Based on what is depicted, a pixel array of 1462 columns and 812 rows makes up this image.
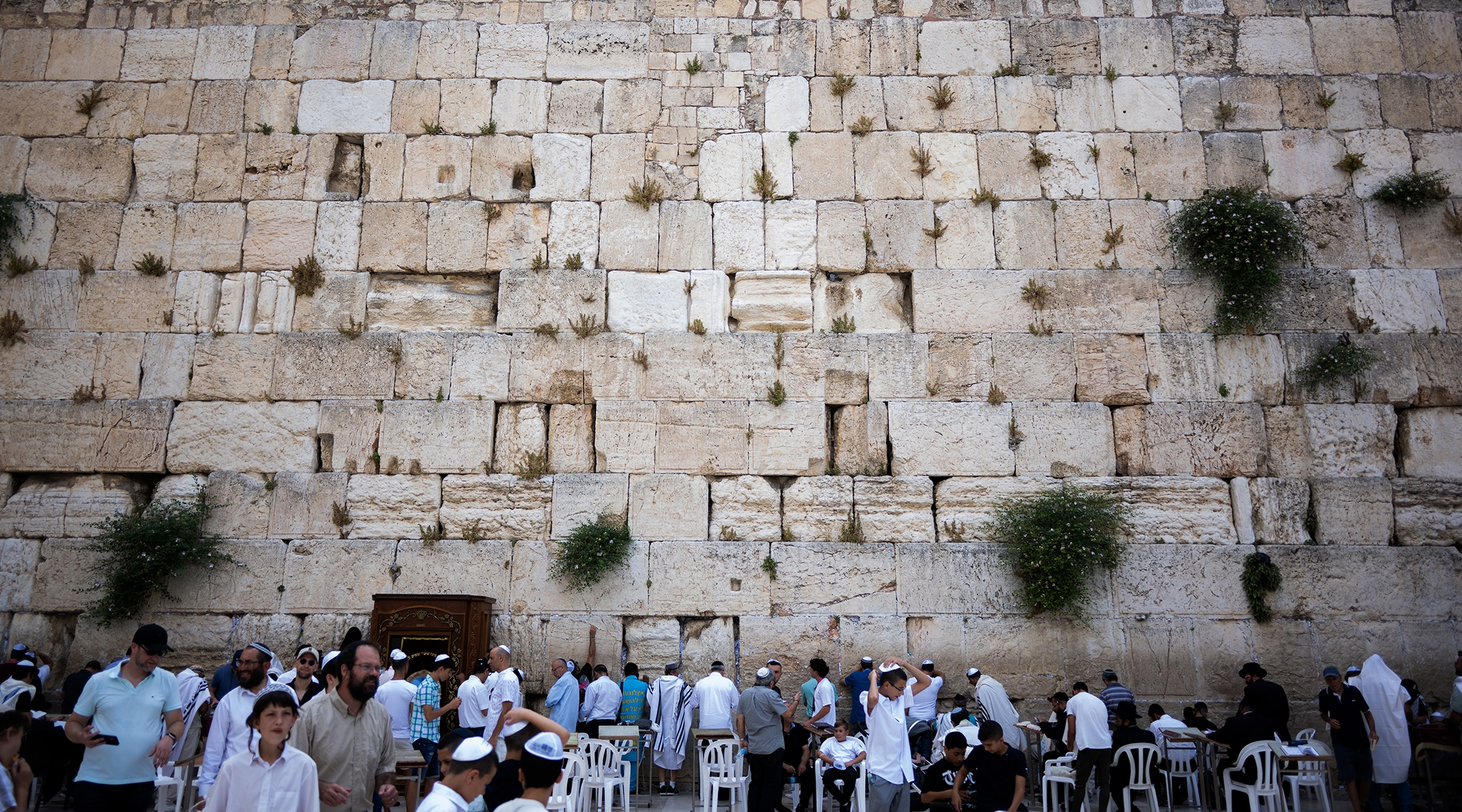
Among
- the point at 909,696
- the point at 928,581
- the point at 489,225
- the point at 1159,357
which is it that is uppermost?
the point at 489,225

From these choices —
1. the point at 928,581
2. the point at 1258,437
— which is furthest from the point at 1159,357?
the point at 928,581

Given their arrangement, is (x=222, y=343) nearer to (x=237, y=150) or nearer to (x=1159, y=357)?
(x=237, y=150)

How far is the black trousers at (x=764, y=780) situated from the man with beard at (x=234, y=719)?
350cm

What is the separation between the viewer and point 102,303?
1002 cm

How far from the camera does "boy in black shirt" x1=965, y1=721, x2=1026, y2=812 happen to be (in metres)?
5.87

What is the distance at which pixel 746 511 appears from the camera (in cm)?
942

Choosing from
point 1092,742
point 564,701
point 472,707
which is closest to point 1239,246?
point 1092,742

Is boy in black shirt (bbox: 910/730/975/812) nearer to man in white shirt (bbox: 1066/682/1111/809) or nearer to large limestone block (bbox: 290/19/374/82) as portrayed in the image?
man in white shirt (bbox: 1066/682/1111/809)

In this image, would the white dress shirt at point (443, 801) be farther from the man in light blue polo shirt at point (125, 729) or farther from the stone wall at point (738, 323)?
the stone wall at point (738, 323)

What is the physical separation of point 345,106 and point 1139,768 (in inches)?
407

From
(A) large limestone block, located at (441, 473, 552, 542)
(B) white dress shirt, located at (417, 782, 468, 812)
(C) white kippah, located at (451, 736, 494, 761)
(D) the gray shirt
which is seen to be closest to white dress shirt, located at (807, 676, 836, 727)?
(D) the gray shirt

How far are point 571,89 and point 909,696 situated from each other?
7502mm

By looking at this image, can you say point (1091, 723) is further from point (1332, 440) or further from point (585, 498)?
point (585, 498)

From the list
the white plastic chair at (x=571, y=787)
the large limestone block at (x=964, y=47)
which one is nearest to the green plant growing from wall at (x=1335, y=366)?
the large limestone block at (x=964, y=47)
